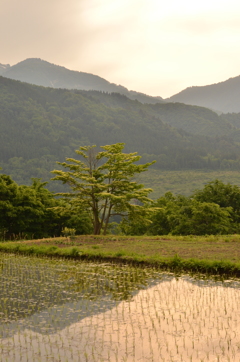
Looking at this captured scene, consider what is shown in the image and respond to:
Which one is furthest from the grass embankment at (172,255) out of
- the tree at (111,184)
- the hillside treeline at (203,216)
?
the hillside treeline at (203,216)

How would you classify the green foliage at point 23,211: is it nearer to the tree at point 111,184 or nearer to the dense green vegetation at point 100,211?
the dense green vegetation at point 100,211

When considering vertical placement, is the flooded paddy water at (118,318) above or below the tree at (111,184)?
A: below

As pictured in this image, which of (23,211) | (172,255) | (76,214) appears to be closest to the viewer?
(172,255)

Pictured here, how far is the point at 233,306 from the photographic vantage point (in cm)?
1283

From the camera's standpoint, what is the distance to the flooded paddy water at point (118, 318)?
906 centimetres

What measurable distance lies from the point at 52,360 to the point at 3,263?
1541 centimetres

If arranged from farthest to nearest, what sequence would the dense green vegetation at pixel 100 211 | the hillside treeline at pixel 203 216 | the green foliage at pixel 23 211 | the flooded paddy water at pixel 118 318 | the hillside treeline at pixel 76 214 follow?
the hillside treeline at pixel 203 216 < the hillside treeline at pixel 76 214 < the green foliage at pixel 23 211 < the dense green vegetation at pixel 100 211 < the flooded paddy water at pixel 118 318

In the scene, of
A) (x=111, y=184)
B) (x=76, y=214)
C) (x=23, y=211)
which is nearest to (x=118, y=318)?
(x=111, y=184)

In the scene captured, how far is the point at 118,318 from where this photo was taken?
11.5 metres

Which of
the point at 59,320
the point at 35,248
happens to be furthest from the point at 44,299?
the point at 35,248

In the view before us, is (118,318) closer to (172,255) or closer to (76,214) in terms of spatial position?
(172,255)

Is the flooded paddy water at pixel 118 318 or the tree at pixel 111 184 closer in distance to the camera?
the flooded paddy water at pixel 118 318

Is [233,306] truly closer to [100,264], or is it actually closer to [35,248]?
[100,264]

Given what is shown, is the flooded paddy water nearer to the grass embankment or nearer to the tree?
the grass embankment
